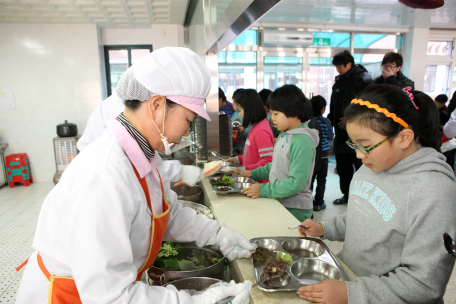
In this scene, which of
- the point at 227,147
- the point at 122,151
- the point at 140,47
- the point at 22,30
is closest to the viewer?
the point at 122,151

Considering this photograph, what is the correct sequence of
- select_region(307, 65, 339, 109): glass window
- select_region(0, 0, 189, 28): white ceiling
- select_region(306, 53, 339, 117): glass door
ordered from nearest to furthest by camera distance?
select_region(0, 0, 189, 28): white ceiling, select_region(306, 53, 339, 117): glass door, select_region(307, 65, 339, 109): glass window

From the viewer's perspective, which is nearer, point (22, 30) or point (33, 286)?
point (33, 286)

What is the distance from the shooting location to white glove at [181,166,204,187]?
6.34ft

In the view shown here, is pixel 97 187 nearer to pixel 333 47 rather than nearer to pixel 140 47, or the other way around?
pixel 140 47

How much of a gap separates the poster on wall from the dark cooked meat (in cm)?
611

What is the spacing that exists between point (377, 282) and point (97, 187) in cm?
86

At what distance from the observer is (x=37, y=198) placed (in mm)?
4531

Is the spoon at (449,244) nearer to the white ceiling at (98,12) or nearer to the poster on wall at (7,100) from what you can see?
the white ceiling at (98,12)

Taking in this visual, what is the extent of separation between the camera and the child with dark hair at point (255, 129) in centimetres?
249

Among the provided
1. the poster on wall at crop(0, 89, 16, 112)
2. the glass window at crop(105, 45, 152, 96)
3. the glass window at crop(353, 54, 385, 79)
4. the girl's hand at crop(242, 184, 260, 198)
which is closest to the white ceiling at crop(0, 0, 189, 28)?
the glass window at crop(105, 45, 152, 96)

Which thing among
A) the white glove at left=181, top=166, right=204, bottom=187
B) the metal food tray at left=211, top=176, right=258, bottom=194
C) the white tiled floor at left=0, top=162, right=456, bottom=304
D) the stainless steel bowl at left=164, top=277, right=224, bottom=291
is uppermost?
the white glove at left=181, top=166, right=204, bottom=187

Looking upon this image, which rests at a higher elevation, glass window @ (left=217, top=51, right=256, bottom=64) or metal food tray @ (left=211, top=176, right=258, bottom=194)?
glass window @ (left=217, top=51, right=256, bottom=64)

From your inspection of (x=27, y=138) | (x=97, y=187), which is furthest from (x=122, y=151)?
(x=27, y=138)

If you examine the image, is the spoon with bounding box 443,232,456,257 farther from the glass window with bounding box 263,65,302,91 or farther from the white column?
the white column
